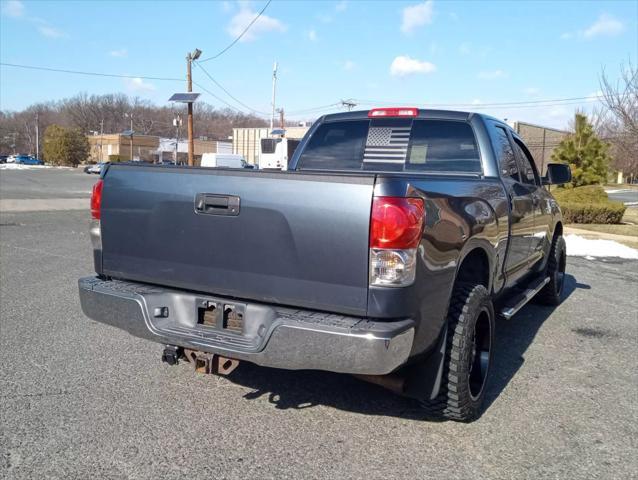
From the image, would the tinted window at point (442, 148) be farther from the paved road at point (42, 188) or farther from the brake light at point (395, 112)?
the paved road at point (42, 188)

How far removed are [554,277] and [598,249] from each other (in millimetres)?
6354

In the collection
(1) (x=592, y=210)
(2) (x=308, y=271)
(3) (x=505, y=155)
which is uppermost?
(3) (x=505, y=155)

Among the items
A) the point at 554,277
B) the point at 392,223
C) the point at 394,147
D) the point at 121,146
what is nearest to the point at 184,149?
the point at 121,146

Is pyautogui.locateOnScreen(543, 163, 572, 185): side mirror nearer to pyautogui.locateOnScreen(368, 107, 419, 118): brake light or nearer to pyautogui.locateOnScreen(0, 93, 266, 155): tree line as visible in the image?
pyautogui.locateOnScreen(368, 107, 419, 118): brake light

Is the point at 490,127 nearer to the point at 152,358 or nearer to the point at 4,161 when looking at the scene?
the point at 152,358

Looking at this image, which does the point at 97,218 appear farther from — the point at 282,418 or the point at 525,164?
the point at 525,164

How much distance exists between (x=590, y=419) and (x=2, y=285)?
644 centimetres

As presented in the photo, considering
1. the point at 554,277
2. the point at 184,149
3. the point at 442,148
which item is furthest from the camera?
the point at 184,149

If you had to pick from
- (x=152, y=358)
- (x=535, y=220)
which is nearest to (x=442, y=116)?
(x=535, y=220)

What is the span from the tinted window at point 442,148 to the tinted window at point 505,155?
247 mm

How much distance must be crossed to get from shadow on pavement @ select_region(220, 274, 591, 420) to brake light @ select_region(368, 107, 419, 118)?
2183 millimetres

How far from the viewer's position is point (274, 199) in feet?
9.61

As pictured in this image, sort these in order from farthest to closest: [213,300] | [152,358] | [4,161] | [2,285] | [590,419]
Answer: [4,161]
[2,285]
[152,358]
[590,419]
[213,300]

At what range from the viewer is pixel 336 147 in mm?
5059
